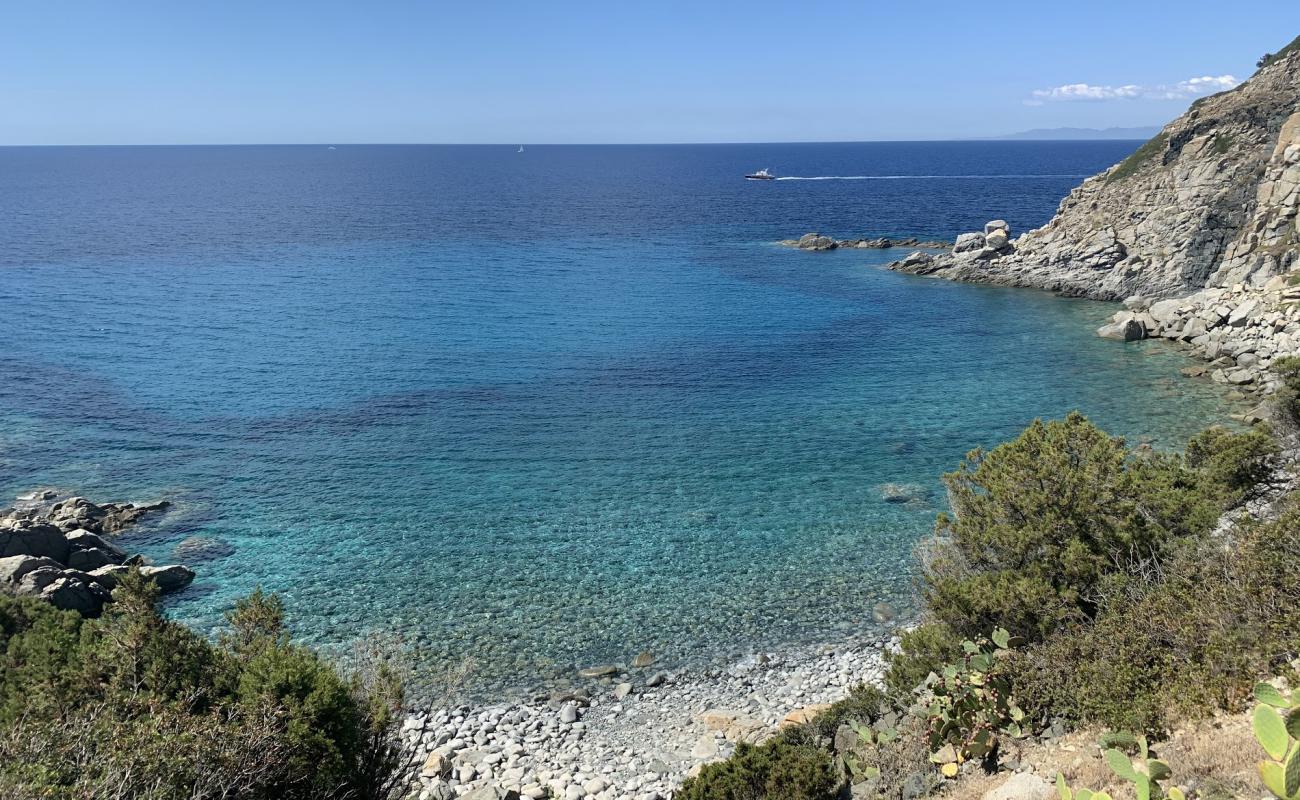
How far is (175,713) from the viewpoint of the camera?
527 inches

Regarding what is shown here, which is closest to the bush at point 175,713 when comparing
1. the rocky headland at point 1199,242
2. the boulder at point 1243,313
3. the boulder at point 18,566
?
the boulder at point 18,566

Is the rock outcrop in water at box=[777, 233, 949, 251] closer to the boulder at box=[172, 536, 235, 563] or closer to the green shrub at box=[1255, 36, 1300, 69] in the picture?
the green shrub at box=[1255, 36, 1300, 69]

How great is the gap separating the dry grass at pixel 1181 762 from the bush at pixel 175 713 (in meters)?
10.3

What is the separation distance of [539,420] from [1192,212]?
187 feet

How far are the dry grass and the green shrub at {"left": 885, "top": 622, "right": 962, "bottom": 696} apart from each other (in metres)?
3.47

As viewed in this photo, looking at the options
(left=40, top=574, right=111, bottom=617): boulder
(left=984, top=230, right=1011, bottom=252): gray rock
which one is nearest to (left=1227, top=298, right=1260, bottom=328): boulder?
(left=984, top=230, right=1011, bottom=252): gray rock

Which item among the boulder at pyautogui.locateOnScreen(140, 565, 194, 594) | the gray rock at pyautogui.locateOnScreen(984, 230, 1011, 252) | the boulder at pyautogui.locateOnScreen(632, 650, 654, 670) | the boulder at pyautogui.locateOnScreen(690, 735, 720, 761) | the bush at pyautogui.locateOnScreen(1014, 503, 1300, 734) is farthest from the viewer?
the gray rock at pyautogui.locateOnScreen(984, 230, 1011, 252)

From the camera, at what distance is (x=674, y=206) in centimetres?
15338

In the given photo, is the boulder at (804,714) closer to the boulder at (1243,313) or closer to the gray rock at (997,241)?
the boulder at (1243,313)

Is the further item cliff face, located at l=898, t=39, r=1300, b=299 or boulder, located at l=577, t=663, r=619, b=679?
cliff face, located at l=898, t=39, r=1300, b=299

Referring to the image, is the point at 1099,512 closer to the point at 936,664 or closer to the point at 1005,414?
the point at 936,664

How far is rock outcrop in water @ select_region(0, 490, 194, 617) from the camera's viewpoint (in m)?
27.8

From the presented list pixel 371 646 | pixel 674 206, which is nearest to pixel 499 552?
pixel 371 646

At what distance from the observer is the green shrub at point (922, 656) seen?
60.1 feet
